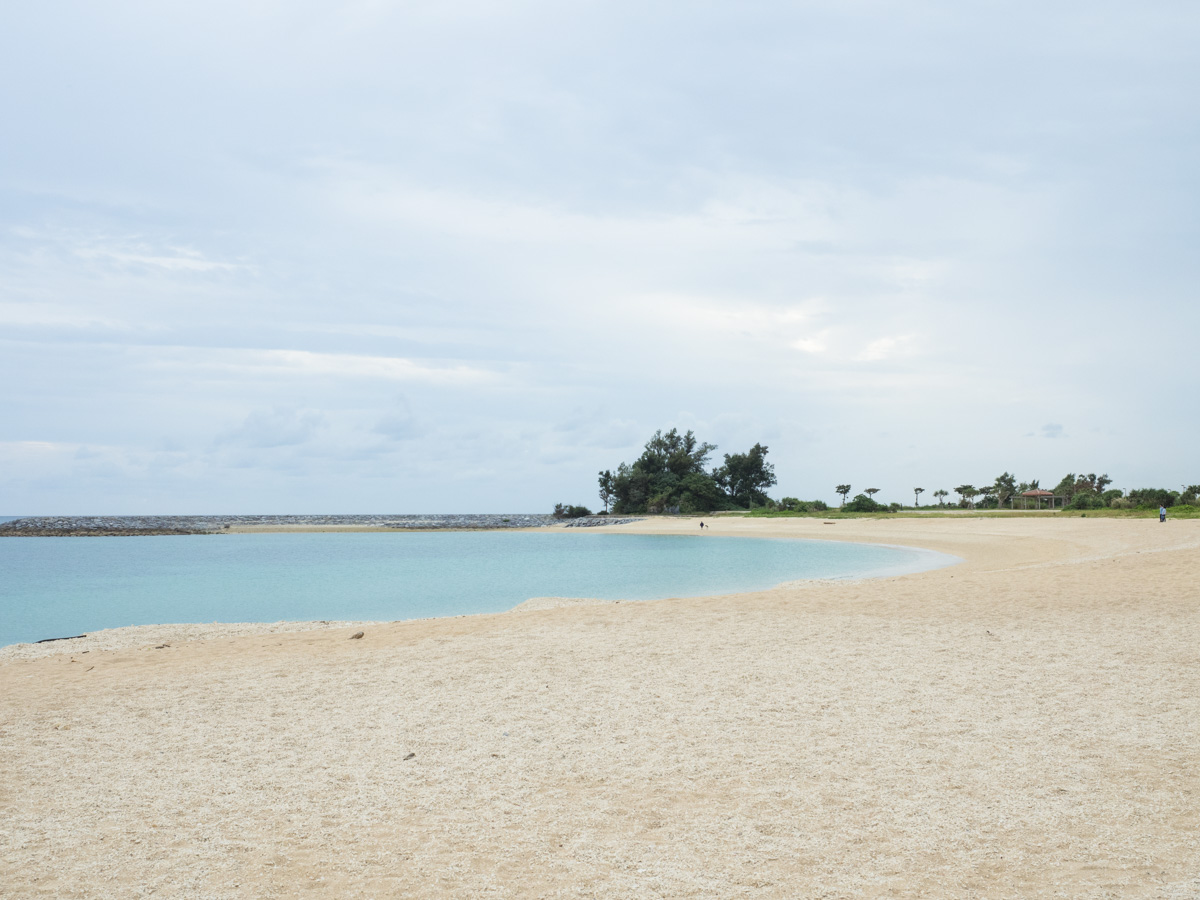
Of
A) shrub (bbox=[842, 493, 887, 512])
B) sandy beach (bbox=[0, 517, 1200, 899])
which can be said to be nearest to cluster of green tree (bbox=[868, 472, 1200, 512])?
shrub (bbox=[842, 493, 887, 512])

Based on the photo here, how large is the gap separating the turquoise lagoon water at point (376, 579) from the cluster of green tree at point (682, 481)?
114 ft

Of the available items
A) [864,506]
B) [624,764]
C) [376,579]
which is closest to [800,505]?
[864,506]

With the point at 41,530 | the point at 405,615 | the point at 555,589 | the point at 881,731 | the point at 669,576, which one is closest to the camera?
the point at 881,731

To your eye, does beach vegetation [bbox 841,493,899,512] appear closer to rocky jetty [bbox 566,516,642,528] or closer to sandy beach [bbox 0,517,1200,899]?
rocky jetty [bbox 566,516,642,528]

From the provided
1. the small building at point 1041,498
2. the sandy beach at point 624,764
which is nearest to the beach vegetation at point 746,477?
the small building at point 1041,498

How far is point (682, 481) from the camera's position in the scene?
86250 millimetres

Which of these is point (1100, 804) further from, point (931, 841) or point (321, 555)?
point (321, 555)

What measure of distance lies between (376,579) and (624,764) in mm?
26478

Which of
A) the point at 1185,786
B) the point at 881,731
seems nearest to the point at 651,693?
the point at 881,731

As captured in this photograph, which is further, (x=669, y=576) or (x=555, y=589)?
(x=669, y=576)

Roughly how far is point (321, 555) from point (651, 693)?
43.5 m

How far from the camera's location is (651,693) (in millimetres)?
8469

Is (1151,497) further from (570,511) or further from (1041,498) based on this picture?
(570,511)

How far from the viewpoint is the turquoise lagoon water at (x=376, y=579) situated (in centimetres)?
2184
